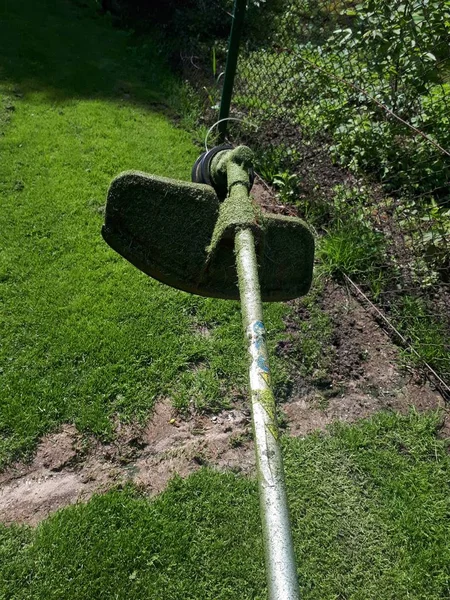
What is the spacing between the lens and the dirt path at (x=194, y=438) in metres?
2.46

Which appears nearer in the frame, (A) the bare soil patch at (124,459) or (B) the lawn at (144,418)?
(B) the lawn at (144,418)

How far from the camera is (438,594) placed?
2232mm

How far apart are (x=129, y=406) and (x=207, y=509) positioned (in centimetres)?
76

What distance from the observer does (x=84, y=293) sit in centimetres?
343

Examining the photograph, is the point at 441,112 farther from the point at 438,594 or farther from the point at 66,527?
the point at 66,527

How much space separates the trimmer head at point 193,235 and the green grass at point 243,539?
4.10 ft

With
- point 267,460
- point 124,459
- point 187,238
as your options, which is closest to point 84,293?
point 124,459

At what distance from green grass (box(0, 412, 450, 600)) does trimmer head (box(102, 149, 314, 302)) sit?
4.10ft

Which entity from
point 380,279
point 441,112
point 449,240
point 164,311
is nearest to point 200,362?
point 164,311

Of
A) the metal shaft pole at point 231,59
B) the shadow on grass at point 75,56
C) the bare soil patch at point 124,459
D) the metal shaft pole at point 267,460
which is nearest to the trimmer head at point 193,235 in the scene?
the metal shaft pole at point 267,460

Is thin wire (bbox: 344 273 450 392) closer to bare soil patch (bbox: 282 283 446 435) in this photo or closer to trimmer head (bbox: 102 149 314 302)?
bare soil patch (bbox: 282 283 446 435)

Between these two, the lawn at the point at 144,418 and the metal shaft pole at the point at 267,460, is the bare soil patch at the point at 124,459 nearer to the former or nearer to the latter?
the lawn at the point at 144,418

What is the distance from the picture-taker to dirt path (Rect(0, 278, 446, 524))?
8.07 ft

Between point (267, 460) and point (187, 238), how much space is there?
0.94 meters
